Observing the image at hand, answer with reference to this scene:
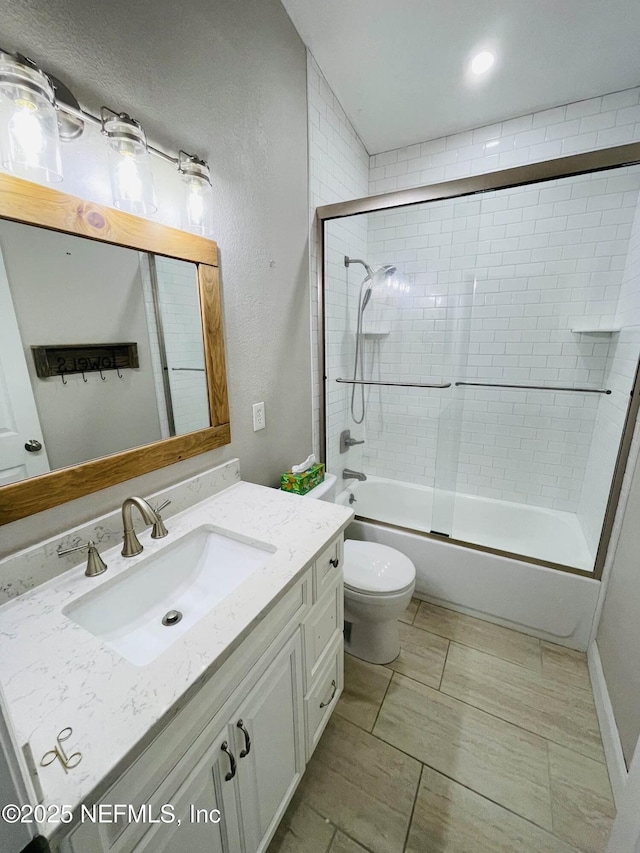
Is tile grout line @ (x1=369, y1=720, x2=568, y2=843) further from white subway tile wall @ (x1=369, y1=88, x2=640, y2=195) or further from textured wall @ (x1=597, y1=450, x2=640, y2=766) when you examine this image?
white subway tile wall @ (x1=369, y1=88, x2=640, y2=195)

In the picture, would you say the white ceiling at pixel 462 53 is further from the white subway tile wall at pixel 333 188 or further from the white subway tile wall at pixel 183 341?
the white subway tile wall at pixel 183 341

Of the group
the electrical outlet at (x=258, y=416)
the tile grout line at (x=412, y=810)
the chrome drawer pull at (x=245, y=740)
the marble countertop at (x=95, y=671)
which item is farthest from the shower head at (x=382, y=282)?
the tile grout line at (x=412, y=810)

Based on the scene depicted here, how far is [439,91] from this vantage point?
72.6 inches

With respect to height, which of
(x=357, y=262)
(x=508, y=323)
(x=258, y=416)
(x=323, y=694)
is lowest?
(x=323, y=694)

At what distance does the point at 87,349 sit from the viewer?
3.03 ft

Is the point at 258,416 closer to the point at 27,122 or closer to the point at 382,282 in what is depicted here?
the point at 27,122

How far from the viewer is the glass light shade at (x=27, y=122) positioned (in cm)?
69

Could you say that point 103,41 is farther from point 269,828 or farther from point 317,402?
point 269,828

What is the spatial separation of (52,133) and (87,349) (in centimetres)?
47

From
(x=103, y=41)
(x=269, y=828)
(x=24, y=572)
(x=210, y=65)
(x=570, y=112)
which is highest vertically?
(x=570, y=112)

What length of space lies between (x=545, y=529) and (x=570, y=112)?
2465 millimetres

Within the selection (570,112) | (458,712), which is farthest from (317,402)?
(570,112)

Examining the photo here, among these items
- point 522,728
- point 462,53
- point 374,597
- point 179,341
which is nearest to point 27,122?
point 179,341

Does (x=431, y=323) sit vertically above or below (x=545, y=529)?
above
